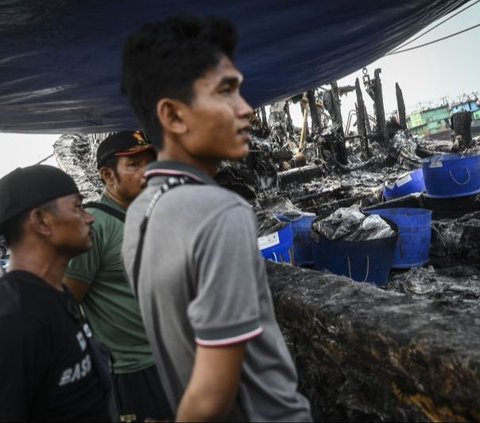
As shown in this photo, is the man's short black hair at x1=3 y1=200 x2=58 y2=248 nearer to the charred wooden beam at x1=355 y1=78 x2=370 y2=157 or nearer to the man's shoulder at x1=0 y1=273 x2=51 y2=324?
the man's shoulder at x1=0 y1=273 x2=51 y2=324

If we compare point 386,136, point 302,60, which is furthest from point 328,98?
point 302,60

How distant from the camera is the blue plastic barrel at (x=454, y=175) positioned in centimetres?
585

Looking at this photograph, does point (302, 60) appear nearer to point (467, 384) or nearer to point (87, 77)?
Answer: point (87, 77)

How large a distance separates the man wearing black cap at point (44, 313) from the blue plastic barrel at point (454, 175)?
6.06 m

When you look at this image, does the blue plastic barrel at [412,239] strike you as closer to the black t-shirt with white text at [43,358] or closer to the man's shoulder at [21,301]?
the black t-shirt with white text at [43,358]

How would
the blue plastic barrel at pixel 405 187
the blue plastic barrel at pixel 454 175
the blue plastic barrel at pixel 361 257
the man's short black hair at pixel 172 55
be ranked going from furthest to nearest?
the blue plastic barrel at pixel 405 187 → the blue plastic barrel at pixel 454 175 → the blue plastic barrel at pixel 361 257 → the man's short black hair at pixel 172 55

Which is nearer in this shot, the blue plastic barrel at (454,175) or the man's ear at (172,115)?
the man's ear at (172,115)

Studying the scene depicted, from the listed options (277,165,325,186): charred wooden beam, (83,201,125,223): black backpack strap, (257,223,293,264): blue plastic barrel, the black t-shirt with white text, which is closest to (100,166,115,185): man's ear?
(83,201,125,223): black backpack strap

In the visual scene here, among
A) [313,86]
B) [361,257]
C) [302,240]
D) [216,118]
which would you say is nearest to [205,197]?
[216,118]

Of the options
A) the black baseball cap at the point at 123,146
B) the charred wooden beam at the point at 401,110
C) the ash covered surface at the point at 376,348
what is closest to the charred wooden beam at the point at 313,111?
the charred wooden beam at the point at 401,110

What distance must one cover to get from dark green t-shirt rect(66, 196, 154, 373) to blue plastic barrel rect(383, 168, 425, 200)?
6905 mm

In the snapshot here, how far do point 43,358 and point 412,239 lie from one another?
4377mm

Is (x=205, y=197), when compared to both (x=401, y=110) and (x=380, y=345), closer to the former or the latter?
(x=380, y=345)

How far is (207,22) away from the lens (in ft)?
2.79
